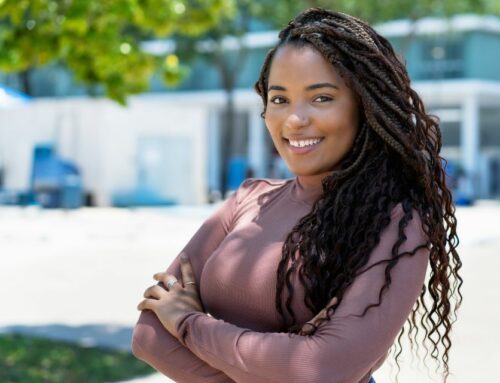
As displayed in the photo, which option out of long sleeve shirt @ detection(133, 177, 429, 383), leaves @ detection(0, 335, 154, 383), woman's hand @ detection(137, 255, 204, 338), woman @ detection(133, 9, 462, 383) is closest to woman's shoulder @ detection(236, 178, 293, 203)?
long sleeve shirt @ detection(133, 177, 429, 383)

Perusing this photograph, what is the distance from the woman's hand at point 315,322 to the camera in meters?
1.81

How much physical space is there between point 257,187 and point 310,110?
382 millimetres

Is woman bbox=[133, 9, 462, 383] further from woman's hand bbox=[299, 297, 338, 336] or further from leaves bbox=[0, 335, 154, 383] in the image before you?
leaves bbox=[0, 335, 154, 383]

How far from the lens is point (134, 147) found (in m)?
28.4

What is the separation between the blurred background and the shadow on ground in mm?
26

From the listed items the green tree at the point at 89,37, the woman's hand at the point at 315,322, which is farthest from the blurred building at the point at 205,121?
the woman's hand at the point at 315,322

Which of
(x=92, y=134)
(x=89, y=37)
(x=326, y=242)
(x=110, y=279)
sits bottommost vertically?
(x=110, y=279)

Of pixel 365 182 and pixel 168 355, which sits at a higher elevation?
pixel 365 182

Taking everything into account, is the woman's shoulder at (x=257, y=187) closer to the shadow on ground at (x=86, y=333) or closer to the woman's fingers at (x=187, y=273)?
the woman's fingers at (x=187, y=273)

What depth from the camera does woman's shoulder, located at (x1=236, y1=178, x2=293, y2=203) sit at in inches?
88.1

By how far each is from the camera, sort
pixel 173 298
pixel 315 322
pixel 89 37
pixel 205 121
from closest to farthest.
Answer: pixel 315 322 < pixel 173 298 < pixel 89 37 < pixel 205 121

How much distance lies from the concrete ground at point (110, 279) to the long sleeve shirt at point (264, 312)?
3.94 m

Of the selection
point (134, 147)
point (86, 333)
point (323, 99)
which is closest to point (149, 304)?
point (323, 99)

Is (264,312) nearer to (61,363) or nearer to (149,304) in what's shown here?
(149,304)
